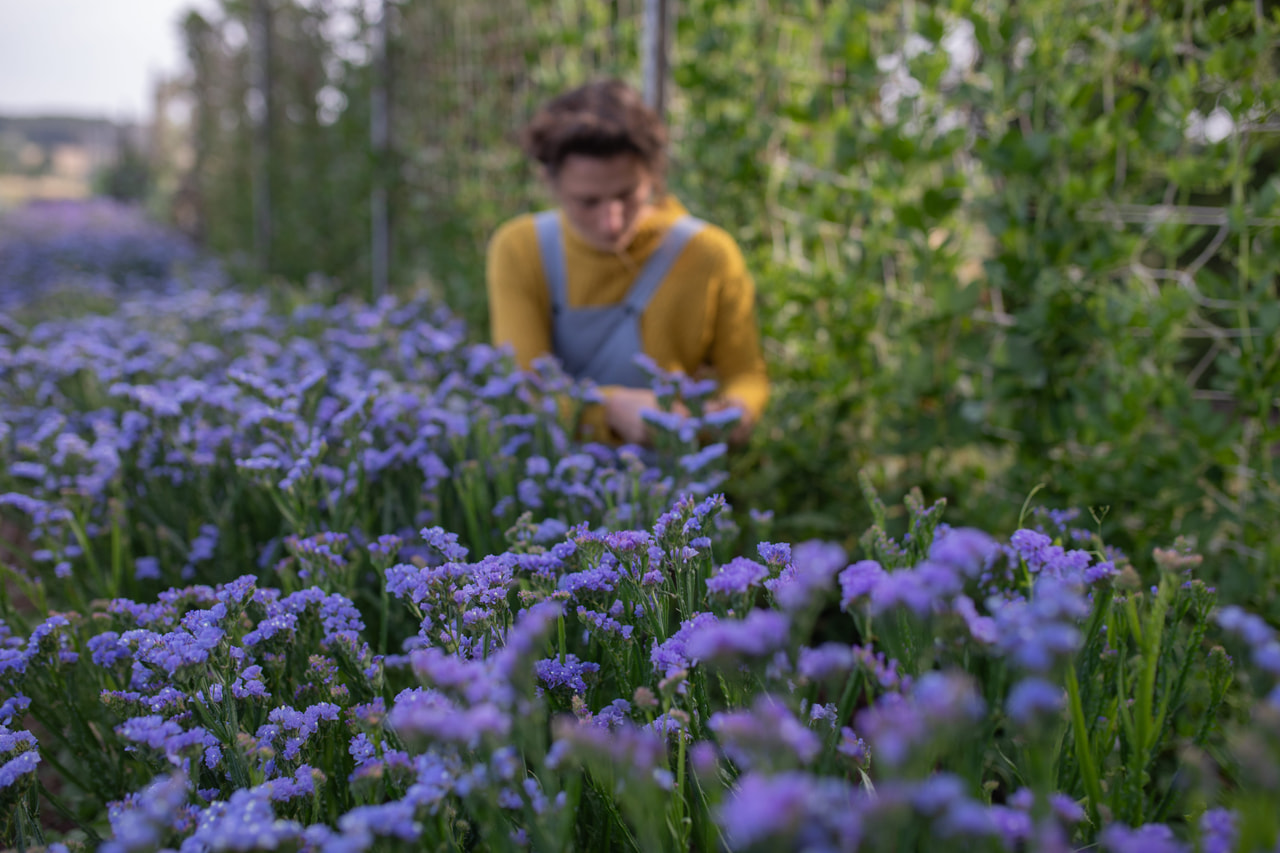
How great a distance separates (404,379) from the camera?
2447mm

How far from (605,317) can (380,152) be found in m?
3.46

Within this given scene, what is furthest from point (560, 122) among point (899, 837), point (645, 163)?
point (899, 837)

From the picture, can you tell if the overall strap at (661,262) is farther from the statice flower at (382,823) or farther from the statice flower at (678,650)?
the statice flower at (382,823)

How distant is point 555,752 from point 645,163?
80.3 inches

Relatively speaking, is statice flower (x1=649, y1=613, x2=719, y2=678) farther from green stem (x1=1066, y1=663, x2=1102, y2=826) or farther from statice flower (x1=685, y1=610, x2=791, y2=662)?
green stem (x1=1066, y1=663, x2=1102, y2=826)

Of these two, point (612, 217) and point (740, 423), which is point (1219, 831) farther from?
point (612, 217)

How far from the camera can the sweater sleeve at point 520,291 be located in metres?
2.52

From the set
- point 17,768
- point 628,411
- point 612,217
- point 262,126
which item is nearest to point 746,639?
point 17,768

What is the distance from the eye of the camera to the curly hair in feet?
7.43

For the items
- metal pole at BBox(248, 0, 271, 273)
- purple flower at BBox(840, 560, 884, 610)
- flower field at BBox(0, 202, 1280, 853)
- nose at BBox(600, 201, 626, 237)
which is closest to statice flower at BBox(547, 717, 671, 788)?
flower field at BBox(0, 202, 1280, 853)

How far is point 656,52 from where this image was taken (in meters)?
3.07

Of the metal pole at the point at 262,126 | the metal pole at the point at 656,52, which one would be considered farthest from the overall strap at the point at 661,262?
the metal pole at the point at 262,126

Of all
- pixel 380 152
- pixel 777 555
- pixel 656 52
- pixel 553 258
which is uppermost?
pixel 656 52

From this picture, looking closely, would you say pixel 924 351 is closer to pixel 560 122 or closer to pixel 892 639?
pixel 560 122
